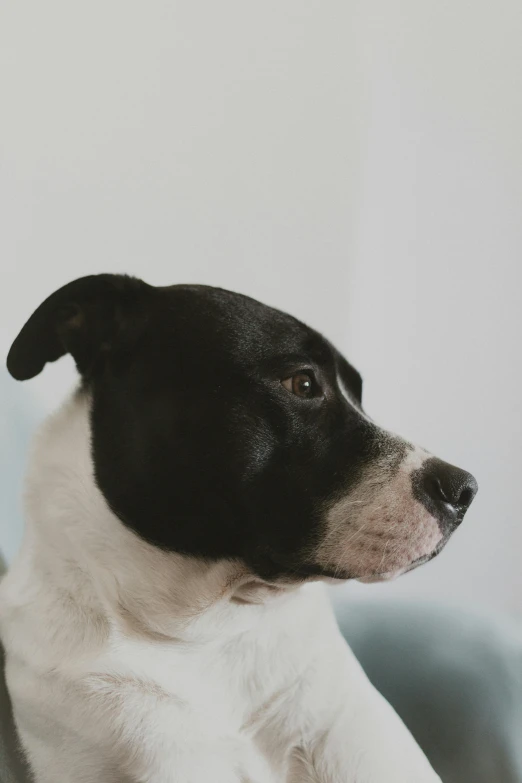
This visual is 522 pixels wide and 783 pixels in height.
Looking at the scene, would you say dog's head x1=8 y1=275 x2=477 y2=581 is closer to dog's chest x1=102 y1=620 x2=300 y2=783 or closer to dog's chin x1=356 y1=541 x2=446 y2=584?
dog's chin x1=356 y1=541 x2=446 y2=584

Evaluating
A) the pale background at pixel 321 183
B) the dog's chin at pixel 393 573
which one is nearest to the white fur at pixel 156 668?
the dog's chin at pixel 393 573

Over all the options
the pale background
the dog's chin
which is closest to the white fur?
the dog's chin

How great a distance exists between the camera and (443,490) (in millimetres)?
967

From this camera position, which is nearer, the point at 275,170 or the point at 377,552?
the point at 377,552

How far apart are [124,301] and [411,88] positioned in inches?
52.9

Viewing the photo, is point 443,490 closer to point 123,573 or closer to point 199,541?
point 199,541

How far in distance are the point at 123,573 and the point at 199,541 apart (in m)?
0.11

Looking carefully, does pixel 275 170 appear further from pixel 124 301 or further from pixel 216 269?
pixel 124 301

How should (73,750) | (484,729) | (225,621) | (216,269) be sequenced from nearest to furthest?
(73,750) < (225,621) < (484,729) < (216,269)

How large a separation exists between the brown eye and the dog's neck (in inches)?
9.3

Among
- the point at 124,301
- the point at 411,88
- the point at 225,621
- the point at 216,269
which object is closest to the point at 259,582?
the point at 225,621

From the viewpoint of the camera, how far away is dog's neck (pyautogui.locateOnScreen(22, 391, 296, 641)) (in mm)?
1003

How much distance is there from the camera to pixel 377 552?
0.95m

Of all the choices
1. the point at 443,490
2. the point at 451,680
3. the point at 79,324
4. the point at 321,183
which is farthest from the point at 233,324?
the point at 321,183
